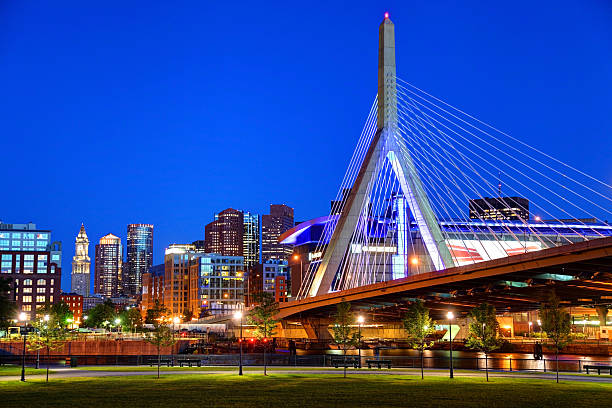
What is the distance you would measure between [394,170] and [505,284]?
1326 centimetres

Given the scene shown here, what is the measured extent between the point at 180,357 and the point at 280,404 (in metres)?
29.3

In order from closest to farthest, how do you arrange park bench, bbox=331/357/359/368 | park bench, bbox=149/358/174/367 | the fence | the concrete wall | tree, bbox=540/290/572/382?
tree, bbox=540/290/572/382, park bench, bbox=331/357/359/368, park bench, bbox=149/358/174/367, the fence, the concrete wall

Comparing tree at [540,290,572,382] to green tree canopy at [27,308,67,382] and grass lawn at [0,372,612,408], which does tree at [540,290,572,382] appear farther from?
green tree canopy at [27,308,67,382]

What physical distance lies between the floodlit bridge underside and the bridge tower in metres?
3.00

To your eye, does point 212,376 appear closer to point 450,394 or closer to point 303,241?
point 450,394

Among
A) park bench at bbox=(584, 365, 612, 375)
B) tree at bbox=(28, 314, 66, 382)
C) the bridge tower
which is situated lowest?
park bench at bbox=(584, 365, 612, 375)

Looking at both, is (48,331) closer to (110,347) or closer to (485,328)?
(110,347)

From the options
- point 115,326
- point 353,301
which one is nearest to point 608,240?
point 353,301

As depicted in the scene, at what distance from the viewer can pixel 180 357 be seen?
51.4 m

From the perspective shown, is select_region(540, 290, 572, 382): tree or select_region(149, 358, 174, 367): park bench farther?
select_region(149, 358, 174, 367): park bench

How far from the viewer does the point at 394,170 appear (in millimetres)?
59062

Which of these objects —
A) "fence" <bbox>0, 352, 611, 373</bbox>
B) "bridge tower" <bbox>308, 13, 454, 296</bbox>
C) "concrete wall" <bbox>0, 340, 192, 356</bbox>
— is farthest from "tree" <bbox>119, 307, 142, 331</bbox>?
"fence" <bbox>0, 352, 611, 373</bbox>

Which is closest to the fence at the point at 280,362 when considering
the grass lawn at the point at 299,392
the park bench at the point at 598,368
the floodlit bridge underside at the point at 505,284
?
the park bench at the point at 598,368

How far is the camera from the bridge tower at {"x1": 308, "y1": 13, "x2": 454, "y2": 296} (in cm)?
5425
